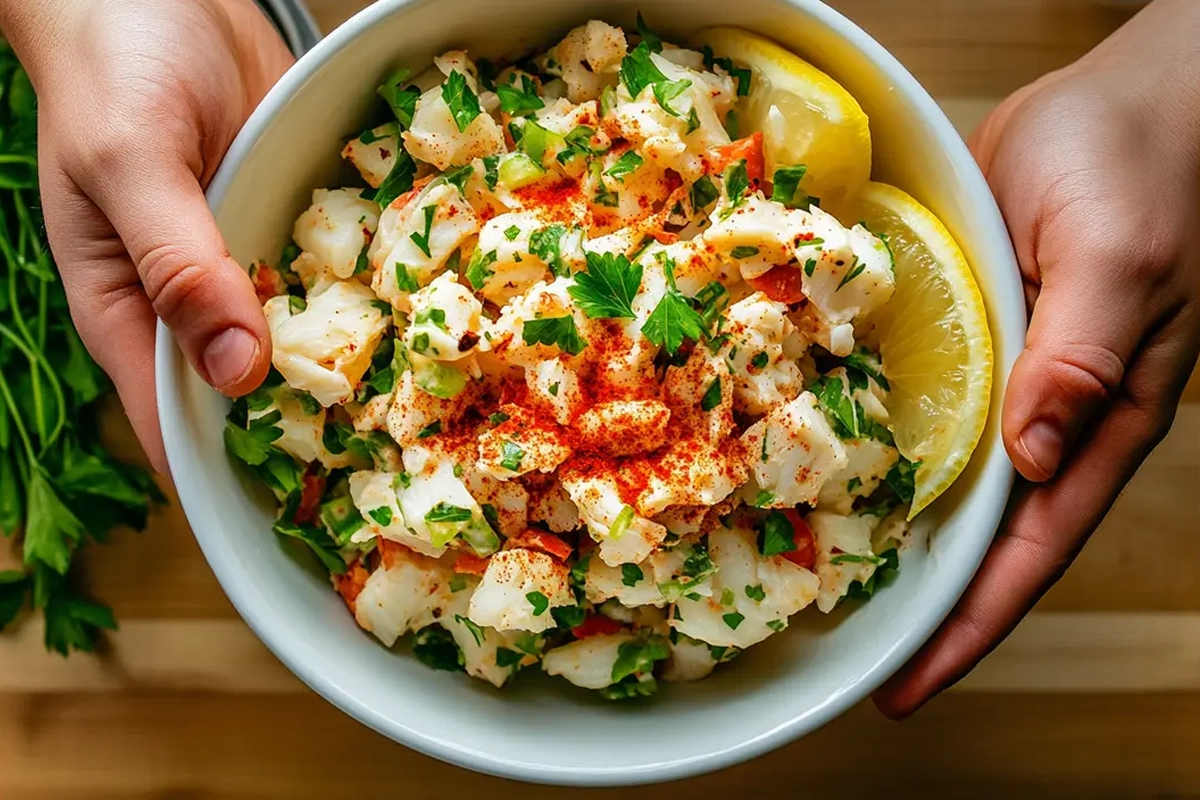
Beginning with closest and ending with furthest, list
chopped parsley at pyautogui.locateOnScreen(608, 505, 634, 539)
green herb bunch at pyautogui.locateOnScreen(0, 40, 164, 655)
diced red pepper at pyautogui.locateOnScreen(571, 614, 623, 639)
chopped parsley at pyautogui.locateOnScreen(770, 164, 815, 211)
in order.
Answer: chopped parsley at pyautogui.locateOnScreen(608, 505, 634, 539) → chopped parsley at pyautogui.locateOnScreen(770, 164, 815, 211) → diced red pepper at pyautogui.locateOnScreen(571, 614, 623, 639) → green herb bunch at pyautogui.locateOnScreen(0, 40, 164, 655)

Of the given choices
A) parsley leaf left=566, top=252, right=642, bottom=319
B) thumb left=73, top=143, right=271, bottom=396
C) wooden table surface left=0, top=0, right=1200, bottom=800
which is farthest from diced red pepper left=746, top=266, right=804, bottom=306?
wooden table surface left=0, top=0, right=1200, bottom=800

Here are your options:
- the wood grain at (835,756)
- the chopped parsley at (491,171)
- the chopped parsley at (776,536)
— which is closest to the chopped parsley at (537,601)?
the chopped parsley at (776,536)

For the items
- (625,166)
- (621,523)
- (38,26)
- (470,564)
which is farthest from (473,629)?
(38,26)

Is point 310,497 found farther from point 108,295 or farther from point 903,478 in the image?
point 903,478

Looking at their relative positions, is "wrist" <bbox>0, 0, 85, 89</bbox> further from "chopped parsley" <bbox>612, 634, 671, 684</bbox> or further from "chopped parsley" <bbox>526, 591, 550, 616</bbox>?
"chopped parsley" <bbox>612, 634, 671, 684</bbox>

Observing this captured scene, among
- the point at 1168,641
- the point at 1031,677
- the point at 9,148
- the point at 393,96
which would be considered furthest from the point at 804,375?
the point at 9,148

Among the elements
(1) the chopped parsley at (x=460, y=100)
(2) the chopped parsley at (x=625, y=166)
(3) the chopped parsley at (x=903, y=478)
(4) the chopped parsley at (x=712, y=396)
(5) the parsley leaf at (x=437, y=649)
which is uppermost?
(1) the chopped parsley at (x=460, y=100)

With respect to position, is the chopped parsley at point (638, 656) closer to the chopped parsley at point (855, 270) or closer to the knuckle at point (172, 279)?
the chopped parsley at point (855, 270)
